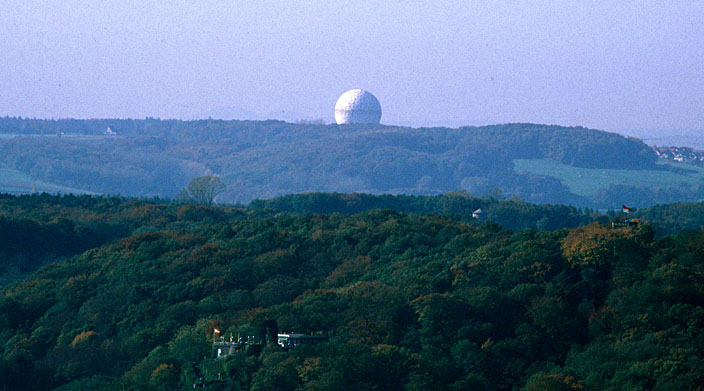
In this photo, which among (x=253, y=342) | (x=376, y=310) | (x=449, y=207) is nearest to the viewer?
(x=253, y=342)

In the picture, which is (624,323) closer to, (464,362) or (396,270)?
(464,362)

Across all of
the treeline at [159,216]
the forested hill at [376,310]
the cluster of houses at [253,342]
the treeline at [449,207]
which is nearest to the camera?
the forested hill at [376,310]

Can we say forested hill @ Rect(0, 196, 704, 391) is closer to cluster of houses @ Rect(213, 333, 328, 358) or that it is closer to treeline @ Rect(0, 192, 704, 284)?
cluster of houses @ Rect(213, 333, 328, 358)

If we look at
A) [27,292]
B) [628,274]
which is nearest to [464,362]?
[628,274]

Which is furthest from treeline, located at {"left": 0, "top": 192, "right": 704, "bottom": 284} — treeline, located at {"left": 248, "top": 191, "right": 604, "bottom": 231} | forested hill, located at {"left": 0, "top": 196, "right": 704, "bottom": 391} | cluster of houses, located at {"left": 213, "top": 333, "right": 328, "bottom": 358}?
cluster of houses, located at {"left": 213, "top": 333, "right": 328, "bottom": 358}

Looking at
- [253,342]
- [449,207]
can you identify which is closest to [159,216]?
[449,207]

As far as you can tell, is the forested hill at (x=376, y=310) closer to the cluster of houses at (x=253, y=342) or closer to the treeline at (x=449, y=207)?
the cluster of houses at (x=253, y=342)

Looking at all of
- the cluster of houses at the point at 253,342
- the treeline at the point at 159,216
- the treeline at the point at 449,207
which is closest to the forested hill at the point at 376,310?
the cluster of houses at the point at 253,342

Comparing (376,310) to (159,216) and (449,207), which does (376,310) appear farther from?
(449,207)
